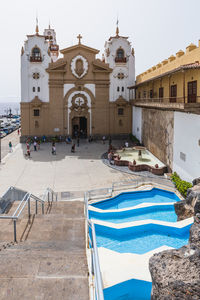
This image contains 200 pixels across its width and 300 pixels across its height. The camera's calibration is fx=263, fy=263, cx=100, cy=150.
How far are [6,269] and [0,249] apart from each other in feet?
5.80

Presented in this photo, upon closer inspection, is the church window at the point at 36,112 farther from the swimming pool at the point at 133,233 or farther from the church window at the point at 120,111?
the swimming pool at the point at 133,233

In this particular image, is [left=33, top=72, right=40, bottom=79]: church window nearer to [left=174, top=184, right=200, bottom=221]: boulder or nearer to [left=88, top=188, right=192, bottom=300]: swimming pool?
[left=88, top=188, right=192, bottom=300]: swimming pool

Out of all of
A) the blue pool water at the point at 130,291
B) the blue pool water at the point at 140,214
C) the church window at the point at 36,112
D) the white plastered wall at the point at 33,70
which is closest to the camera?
the blue pool water at the point at 130,291

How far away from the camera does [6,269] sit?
5793 mm

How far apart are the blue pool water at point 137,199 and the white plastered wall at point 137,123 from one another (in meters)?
17.0

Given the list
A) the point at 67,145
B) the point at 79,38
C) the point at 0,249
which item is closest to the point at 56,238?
the point at 0,249

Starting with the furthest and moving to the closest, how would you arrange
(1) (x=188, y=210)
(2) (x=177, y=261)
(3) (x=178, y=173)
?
(3) (x=178, y=173), (1) (x=188, y=210), (2) (x=177, y=261)

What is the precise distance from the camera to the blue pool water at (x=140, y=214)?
1499 cm

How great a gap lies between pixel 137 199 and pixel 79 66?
26381mm

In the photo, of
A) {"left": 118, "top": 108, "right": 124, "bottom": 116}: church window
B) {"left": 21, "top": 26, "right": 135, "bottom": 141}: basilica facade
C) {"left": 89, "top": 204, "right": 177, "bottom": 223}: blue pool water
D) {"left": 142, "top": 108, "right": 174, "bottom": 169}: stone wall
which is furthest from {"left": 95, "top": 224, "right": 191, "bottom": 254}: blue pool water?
{"left": 118, "top": 108, "right": 124, "bottom": 116}: church window

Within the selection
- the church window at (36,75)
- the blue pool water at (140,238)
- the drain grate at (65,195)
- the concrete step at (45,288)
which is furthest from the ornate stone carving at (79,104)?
the concrete step at (45,288)

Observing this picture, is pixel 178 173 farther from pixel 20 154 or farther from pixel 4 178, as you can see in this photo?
pixel 20 154

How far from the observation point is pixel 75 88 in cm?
3884

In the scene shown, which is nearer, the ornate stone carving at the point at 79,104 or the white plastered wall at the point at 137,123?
the white plastered wall at the point at 137,123
